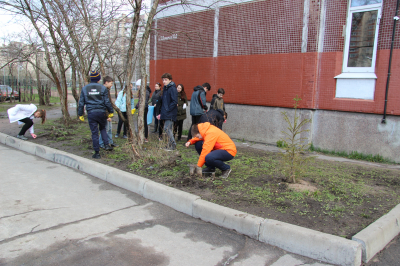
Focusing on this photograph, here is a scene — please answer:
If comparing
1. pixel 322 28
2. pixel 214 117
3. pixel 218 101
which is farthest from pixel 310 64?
pixel 214 117

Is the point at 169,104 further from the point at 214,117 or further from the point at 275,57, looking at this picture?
the point at 275,57

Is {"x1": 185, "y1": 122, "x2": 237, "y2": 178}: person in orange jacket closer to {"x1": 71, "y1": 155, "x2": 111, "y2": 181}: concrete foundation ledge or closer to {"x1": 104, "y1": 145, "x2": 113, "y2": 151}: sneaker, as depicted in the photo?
{"x1": 71, "y1": 155, "x2": 111, "y2": 181}: concrete foundation ledge

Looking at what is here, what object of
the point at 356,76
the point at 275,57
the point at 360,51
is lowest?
the point at 356,76

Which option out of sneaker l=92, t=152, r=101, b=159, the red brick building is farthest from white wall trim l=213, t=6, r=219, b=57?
sneaker l=92, t=152, r=101, b=159

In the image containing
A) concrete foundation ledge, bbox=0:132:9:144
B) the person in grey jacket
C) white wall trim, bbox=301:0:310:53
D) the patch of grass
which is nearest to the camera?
the patch of grass

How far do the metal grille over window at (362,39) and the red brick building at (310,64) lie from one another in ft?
0.07

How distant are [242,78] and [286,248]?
660 centimetres

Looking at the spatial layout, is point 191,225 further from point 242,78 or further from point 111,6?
point 111,6

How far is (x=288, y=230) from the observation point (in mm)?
3352

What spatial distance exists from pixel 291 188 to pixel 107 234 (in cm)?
270

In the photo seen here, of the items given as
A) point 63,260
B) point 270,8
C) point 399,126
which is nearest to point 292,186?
point 63,260

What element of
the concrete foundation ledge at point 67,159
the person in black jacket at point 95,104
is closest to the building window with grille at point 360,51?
the person in black jacket at point 95,104

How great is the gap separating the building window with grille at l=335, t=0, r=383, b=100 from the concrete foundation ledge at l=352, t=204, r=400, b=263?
4341 mm

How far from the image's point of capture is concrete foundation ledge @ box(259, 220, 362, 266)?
9.84 feet
